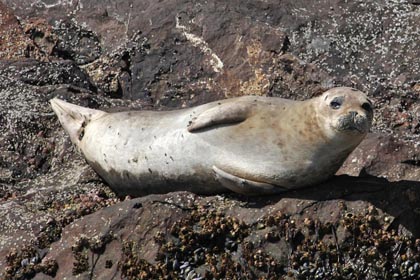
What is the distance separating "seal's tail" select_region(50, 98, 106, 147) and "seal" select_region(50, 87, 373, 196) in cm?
56

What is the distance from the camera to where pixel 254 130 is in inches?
342

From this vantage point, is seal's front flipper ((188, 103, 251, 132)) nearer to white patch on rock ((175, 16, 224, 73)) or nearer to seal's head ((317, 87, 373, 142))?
seal's head ((317, 87, 373, 142))

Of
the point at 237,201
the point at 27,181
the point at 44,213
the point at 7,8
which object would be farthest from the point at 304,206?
the point at 7,8

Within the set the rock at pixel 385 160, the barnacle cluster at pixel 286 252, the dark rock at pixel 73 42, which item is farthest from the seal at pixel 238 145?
the dark rock at pixel 73 42

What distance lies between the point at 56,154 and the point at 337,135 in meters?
3.18

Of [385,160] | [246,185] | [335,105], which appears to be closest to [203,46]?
[385,160]

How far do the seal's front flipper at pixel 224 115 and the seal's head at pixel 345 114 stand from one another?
66 cm

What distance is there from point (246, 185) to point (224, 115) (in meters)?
0.58

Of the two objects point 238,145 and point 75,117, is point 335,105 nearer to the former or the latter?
point 238,145

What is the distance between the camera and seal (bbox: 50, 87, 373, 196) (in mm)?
8328

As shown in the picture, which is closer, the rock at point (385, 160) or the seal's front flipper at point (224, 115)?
the seal's front flipper at point (224, 115)

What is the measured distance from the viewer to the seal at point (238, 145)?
27.3 feet

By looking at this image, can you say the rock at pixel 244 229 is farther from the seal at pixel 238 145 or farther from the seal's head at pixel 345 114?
the seal's head at pixel 345 114

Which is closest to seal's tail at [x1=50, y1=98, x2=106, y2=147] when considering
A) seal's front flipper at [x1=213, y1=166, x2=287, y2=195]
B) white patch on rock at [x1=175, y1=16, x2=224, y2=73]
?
seal's front flipper at [x1=213, y1=166, x2=287, y2=195]
